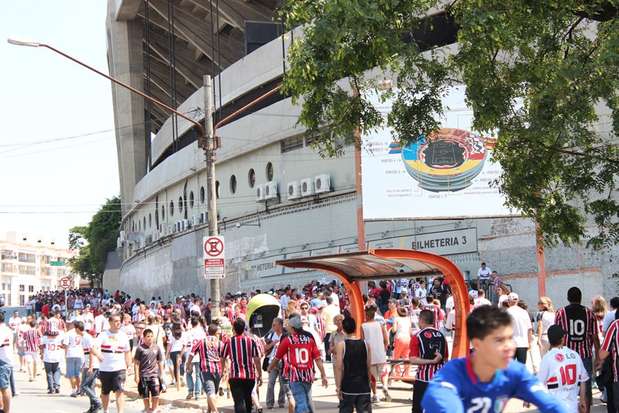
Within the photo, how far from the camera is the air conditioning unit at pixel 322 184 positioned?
41406mm

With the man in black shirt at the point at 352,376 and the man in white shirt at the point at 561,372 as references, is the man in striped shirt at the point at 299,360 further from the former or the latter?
the man in white shirt at the point at 561,372

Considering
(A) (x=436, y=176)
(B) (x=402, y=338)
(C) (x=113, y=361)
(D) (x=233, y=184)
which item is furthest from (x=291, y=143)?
(C) (x=113, y=361)

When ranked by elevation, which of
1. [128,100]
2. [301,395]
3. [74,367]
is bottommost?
[301,395]

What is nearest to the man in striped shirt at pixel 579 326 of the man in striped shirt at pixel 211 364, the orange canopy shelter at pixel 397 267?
the orange canopy shelter at pixel 397 267

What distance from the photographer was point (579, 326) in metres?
13.3

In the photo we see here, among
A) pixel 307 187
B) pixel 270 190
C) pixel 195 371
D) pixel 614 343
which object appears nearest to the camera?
pixel 614 343

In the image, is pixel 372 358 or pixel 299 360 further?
pixel 372 358

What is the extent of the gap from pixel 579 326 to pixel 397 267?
10.6ft

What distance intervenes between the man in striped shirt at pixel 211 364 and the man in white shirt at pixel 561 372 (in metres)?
7.48

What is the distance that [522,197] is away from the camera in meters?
14.9

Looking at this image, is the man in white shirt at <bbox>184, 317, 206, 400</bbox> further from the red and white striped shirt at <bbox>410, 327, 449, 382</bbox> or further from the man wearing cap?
the red and white striped shirt at <bbox>410, 327, 449, 382</bbox>

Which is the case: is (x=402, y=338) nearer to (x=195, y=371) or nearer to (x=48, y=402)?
(x=195, y=371)

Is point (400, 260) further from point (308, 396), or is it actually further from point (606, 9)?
point (606, 9)

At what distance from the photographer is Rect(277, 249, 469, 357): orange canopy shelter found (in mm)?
14523
